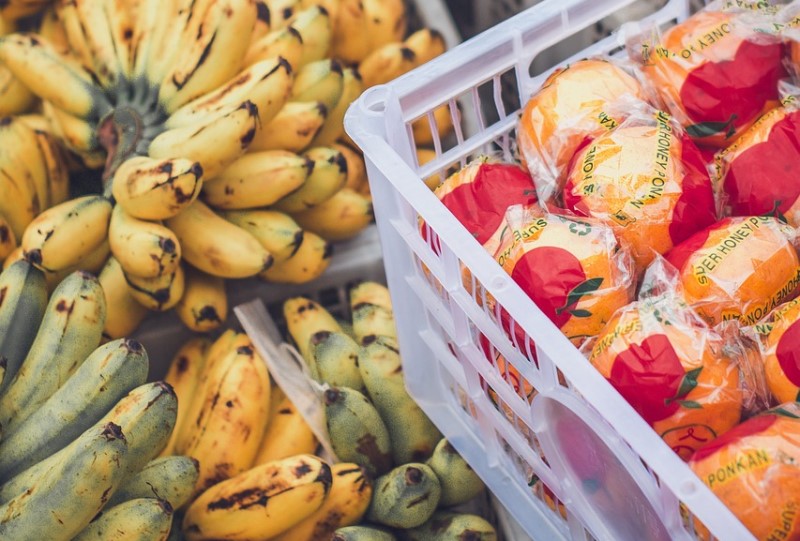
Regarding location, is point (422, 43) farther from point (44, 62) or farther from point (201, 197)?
point (44, 62)

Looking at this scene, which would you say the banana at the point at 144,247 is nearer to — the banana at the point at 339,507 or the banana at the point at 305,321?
the banana at the point at 305,321

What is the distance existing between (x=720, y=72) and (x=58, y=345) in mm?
766

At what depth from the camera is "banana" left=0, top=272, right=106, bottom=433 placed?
95 cm

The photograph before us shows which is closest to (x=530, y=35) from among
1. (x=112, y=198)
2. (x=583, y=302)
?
(x=583, y=302)

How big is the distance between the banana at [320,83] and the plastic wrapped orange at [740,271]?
662 millimetres

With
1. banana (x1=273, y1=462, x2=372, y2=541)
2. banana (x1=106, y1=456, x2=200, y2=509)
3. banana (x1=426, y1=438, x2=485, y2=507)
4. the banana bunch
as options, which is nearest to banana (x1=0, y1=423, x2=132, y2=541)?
the banana bunch

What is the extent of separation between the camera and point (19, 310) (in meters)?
1.00

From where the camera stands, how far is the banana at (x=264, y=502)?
0.97 metres

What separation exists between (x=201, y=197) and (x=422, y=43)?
50cm

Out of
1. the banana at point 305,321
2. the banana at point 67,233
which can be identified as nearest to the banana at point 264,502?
the banana at point 305,321

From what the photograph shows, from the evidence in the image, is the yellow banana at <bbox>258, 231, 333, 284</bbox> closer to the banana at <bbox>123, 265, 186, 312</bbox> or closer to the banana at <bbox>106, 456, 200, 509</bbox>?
the banana at <bbox>123, 265, 186, 312</bbox>

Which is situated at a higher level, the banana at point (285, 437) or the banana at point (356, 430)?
the banana at point (356, 430)

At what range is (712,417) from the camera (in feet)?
2.45

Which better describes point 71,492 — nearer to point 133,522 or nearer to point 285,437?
point 133,522
